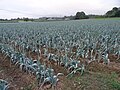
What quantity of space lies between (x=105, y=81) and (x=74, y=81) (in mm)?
702

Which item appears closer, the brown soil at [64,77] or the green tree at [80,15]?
the brown soil at [64,77]

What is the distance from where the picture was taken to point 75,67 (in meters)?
6.34

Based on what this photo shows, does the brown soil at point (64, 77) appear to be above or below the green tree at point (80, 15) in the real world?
above

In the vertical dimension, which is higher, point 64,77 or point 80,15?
point 64,77

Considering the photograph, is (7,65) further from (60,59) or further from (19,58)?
(60,59)

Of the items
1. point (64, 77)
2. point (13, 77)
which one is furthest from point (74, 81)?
point (13, 77)

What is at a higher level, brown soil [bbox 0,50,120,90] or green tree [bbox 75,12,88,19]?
brown soil [bbox 0,50,120,90]

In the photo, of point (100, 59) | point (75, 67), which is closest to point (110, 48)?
point (100, 59)

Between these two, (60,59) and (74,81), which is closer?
(74,81)

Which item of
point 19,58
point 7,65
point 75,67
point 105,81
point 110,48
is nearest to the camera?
point 105,81

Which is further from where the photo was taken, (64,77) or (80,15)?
(80,15)

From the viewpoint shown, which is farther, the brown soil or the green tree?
the green tree

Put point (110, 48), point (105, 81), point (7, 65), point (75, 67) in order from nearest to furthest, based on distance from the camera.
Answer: point (105, 81) < point (75, 67) < point (7, 65) < point (110, 48)

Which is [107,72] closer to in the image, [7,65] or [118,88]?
[118,88]
